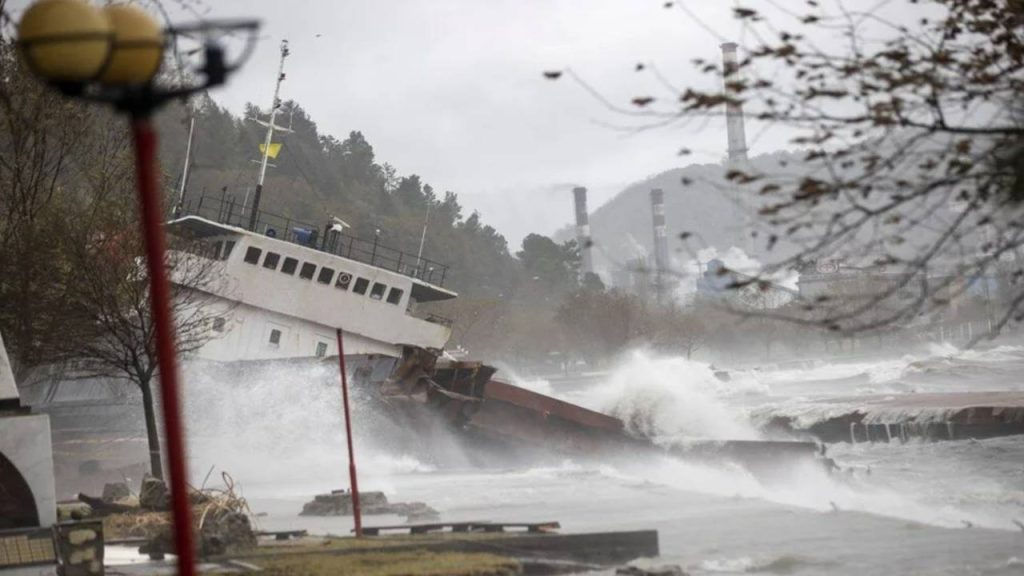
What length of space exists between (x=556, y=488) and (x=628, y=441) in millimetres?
10278

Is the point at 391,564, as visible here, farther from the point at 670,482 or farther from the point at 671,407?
the point at 671,407

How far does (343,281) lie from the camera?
125 feet

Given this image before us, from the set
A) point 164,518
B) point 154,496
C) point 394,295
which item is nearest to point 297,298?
point 394,295

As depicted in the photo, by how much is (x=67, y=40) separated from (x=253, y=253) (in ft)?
108

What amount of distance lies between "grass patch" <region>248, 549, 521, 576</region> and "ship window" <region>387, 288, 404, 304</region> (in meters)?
25.8

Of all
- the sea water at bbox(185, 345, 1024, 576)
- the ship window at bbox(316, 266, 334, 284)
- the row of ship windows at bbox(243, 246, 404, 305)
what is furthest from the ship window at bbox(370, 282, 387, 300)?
the sea water at bbox(185, 345, 1024, 576)

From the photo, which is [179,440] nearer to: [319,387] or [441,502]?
[441,502]

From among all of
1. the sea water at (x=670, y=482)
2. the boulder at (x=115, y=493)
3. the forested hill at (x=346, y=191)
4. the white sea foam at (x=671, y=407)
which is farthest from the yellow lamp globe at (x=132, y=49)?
the forested hill at (x=346, y=191)

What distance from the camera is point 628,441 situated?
3628cm

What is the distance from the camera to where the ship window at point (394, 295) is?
3900 centimetres

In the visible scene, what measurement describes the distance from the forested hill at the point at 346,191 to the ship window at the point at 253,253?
63.4 meters

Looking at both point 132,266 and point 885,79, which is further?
point 132,266

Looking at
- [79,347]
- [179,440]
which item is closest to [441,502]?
[79,347]

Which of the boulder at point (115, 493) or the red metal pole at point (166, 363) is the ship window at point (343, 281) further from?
the red metal pole at point (166, 363)
